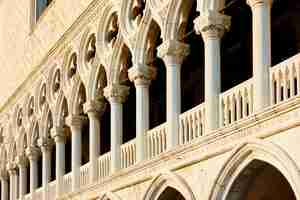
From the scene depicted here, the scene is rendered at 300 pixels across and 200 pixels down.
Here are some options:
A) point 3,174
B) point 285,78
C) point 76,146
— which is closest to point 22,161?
point 3,174

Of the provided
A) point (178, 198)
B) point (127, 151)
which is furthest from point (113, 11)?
point (178, 198)

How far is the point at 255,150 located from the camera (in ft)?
33.2

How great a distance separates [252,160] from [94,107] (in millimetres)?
6285

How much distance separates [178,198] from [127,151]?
1.45 meters

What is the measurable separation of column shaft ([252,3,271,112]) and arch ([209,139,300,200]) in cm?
52

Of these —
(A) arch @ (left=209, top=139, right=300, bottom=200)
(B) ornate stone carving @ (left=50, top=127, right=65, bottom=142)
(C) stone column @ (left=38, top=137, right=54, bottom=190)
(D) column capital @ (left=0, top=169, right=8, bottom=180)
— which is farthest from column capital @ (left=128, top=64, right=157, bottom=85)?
(D) column capital @ (left=0, top=169, right=8, bottom=180)

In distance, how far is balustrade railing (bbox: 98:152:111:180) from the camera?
15438mm

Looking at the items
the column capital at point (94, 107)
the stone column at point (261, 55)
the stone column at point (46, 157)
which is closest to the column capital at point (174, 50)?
the stone column at point (261, 55)

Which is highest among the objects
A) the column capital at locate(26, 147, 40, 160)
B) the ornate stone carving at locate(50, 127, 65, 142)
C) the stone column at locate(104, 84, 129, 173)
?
the column capital at locate(26, 147, 40, 160)

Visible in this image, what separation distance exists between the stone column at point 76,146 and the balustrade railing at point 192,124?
4.84 m

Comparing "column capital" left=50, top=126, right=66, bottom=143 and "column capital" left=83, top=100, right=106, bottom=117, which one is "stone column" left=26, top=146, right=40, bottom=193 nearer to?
"column capital" left=50, top=126, right=66, bottom=143

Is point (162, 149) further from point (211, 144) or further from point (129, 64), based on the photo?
point (129, 64)

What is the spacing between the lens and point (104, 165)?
51.1 ft

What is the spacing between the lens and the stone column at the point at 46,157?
19.3m
